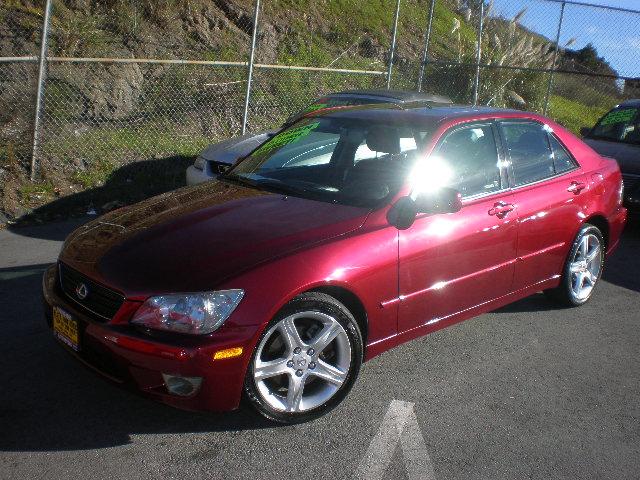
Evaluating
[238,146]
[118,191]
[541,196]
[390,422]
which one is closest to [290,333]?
[390,422]

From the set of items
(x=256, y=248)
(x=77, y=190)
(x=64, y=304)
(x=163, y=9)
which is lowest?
(x=77, y=190)

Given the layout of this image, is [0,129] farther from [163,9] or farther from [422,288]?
[422,288]

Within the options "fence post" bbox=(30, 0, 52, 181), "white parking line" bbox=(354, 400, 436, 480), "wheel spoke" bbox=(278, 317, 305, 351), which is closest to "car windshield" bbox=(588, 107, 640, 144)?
"white parking line" bbox=(354, 400, 436, 480)

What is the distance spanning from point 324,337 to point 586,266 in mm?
2927

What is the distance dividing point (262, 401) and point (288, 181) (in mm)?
1545

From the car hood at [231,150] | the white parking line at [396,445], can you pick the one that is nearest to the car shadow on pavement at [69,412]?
the white parking line at [396,445]

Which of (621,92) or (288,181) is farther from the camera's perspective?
(621,92)

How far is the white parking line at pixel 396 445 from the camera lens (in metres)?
3.53

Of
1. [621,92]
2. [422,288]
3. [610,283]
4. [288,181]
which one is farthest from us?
[621,92]

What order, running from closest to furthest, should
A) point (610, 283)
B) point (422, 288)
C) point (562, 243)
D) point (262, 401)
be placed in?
point (262, 401)
point (422, 288)
point (562, 243)
point (610, 283)

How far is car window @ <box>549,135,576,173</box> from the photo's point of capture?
5.58 meters

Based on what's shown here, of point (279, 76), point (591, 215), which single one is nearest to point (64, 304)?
point (591, 215)

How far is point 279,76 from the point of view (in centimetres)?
1314

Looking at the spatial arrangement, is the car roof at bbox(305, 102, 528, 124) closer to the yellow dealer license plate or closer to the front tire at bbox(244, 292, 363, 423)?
the front tire at bbox(244, 292, 363, 423)
